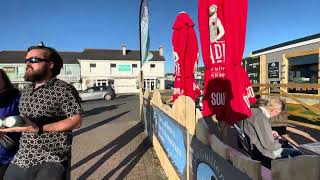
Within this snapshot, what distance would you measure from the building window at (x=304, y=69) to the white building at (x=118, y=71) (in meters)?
33.5

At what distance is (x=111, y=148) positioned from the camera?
25.3ft

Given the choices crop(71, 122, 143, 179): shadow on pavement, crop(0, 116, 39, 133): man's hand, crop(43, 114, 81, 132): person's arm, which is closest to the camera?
crop(0, 116, 39, 133): man's hand

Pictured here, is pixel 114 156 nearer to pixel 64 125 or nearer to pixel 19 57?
pixel 64 125

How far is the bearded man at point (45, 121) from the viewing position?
242cm

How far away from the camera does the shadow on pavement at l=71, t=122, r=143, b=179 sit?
19.4ft

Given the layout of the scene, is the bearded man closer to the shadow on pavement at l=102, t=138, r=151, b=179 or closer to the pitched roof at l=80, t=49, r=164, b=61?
the shadow on pavement at l=102, t=138, r=151, b=179

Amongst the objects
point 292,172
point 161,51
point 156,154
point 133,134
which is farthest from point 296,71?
point 161,51

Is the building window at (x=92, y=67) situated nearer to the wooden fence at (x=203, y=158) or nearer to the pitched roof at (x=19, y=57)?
the pitched roof at (x=19, y=57)

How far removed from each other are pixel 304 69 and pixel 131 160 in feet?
41.1

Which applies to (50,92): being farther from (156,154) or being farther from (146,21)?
(146,21)

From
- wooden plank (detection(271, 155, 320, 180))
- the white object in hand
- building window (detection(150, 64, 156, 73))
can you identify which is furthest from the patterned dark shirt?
building window (detection(150, 64, 156, 73))

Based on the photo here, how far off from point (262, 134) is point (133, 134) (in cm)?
658

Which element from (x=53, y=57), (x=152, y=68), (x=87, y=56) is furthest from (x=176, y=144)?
(x=87, y=56)

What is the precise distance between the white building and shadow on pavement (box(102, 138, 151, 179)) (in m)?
40.9
